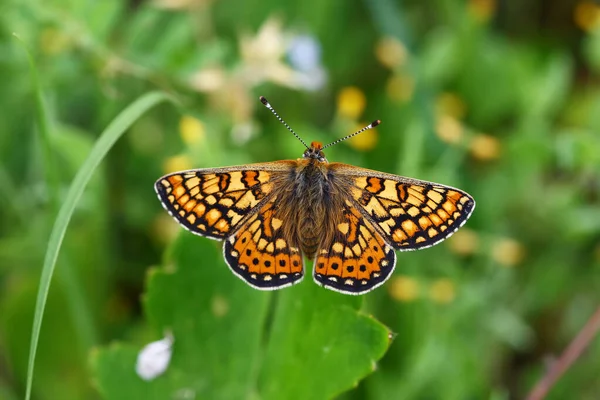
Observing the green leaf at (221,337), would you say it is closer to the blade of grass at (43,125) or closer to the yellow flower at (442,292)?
the blade of grass at (43,125)

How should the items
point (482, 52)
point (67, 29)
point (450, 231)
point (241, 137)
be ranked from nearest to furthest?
point (450, 231) < point (67, 29) < point (241, 137) < point (482, 52)

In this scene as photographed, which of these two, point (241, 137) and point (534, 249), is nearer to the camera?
point (241, 137)

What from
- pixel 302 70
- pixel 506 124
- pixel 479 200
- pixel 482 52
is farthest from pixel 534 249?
pixel 302 70

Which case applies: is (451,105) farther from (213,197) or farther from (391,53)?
(213,197)

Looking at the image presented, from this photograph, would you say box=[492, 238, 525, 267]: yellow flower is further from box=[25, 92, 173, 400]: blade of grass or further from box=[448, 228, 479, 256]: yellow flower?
box=[25, 92, 173, 400]: blade of grass

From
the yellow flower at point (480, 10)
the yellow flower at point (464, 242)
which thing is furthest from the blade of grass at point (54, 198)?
the yellow flower at point (480, 10)

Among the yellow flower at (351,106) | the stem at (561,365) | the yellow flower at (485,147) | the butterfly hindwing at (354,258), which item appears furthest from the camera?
the yellow flower at (485,147)

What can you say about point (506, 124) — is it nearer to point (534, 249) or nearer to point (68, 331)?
point (534, 249)
